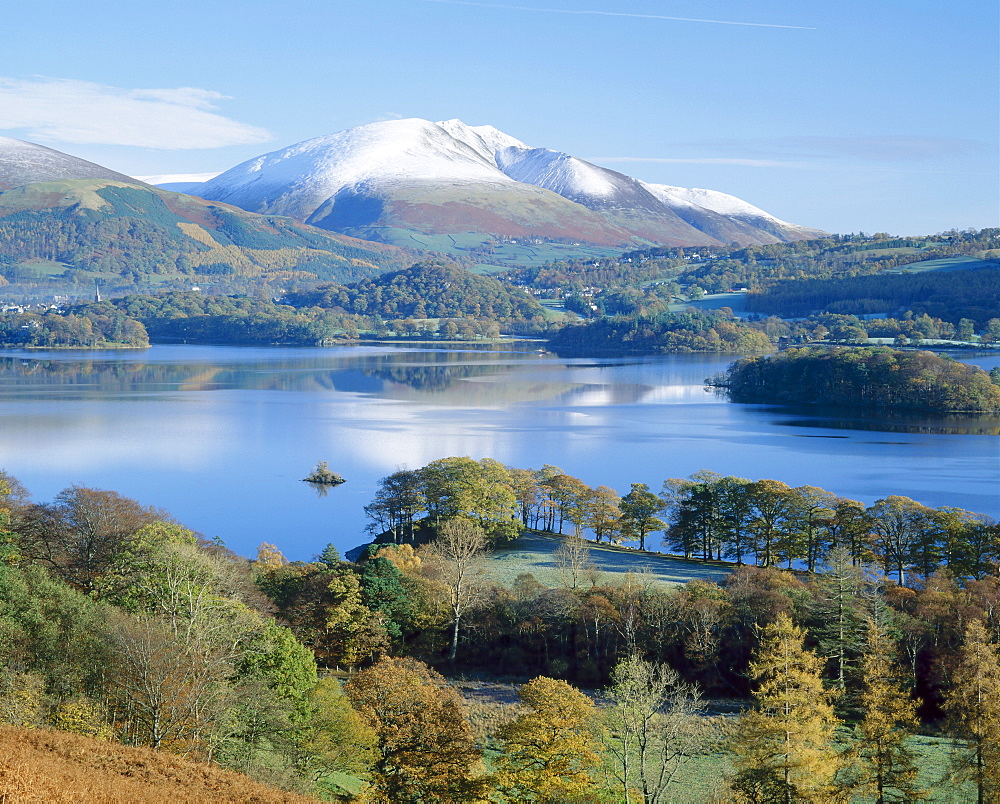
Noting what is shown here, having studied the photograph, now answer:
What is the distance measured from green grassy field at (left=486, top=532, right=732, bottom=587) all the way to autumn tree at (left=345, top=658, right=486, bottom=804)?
6.25 meters

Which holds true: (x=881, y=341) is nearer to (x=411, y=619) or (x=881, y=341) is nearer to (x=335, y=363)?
(x=335, y=363)

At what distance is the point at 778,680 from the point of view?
25.9 ft

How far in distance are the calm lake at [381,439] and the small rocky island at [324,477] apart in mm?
353

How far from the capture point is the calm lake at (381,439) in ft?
73.9

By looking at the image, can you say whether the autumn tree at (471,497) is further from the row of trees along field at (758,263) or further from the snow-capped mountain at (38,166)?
the snow-capped mountain at (38,166)

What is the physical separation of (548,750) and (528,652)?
15.4 feet

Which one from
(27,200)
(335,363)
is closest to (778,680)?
(335,363)

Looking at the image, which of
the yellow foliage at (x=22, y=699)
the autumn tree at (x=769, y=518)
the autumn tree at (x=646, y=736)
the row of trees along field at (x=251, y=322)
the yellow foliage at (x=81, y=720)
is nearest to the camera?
the yellow foliage at (x=22, y=699)

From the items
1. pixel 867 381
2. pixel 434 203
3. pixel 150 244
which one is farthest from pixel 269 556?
pixel 434 203

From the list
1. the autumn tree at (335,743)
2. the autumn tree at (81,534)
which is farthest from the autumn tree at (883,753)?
the autumn tree at (81,534)

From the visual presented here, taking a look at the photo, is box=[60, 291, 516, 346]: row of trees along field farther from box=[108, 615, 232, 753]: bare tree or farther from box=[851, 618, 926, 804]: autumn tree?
box=[851, 618, 926, 804]: autumn tree

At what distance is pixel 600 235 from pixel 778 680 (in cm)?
17279

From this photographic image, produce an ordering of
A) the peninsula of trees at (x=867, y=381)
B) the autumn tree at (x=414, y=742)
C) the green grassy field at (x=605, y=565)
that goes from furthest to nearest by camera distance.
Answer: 1. the peninsula of trees at (x=867, y=381)
2. the green grassy field at (x=605, y=565)
3. the autumn tree at (x=414, y=742)

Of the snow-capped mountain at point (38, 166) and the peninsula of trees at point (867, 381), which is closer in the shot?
the peninsula of trees at point (867, 381)
